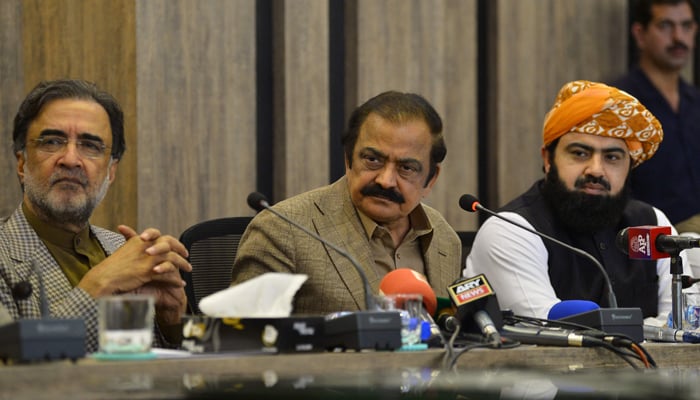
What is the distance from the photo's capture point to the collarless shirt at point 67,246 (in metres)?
2.84

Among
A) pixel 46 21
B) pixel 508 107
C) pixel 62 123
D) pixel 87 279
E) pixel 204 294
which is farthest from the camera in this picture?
pixel 508 107

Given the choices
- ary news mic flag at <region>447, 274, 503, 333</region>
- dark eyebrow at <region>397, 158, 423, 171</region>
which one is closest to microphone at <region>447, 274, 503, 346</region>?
ary news mic flag at <region>447, 274, 503, 333</region>

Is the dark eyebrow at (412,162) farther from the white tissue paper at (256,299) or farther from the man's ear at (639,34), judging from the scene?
the man's ear at (639,34)

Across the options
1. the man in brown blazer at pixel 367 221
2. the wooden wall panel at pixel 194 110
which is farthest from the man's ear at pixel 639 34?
the man in brown blazer at pixel 367 221

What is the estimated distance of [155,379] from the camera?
1561mm

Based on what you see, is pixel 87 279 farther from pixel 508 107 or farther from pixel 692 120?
pixel 692 120

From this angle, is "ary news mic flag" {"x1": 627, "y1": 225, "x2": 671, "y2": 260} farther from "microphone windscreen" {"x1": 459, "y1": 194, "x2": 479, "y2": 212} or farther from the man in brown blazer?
the man in brown blazer

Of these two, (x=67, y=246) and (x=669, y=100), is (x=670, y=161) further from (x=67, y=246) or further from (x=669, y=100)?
(x=67, y=246)

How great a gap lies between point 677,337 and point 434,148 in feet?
3.00

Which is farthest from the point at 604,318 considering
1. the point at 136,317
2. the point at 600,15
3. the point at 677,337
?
the point at 600,15

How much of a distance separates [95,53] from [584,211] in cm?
177

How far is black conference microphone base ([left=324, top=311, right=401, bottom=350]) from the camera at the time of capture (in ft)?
6.69

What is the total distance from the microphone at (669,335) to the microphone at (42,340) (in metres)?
1.45

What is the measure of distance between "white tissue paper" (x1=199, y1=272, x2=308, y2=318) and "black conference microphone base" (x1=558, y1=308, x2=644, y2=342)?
80 centimetres
